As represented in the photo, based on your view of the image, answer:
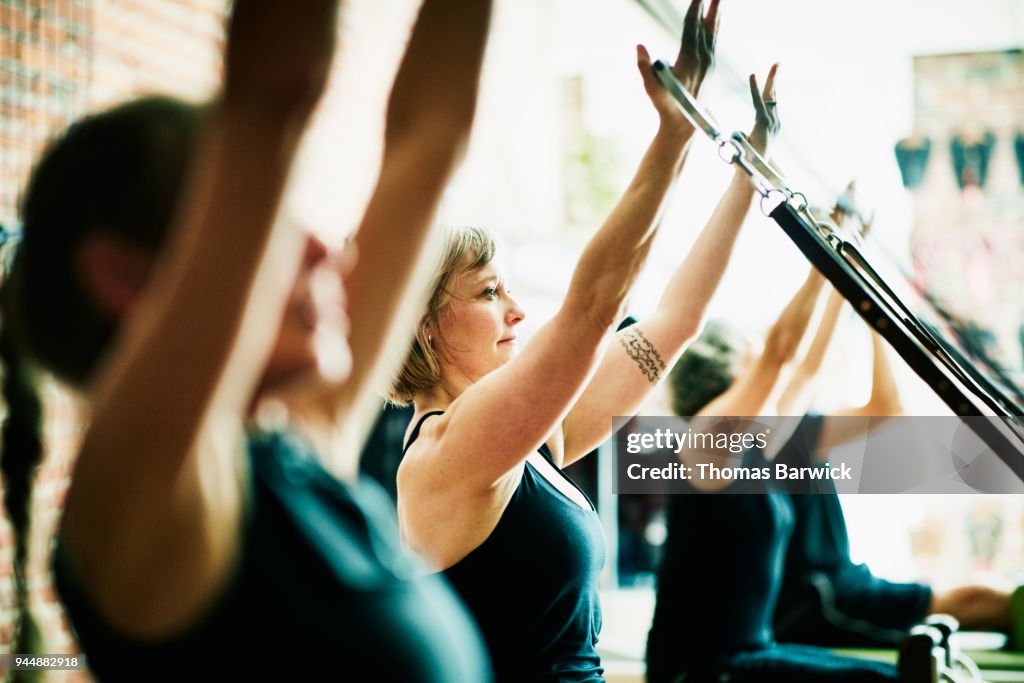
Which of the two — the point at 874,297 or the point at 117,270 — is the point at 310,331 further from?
the point at 874,297

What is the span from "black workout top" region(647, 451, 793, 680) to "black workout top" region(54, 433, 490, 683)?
5.19 ft

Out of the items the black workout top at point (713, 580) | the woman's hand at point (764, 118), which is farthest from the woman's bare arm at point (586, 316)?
the black workout top at point (713, 580)

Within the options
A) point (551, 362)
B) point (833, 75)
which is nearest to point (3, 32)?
point (551, 362)

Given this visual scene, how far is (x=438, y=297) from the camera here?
4.23ft

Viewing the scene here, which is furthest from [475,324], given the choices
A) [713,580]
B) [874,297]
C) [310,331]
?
[713,580]

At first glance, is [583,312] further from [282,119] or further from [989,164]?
[989,164]

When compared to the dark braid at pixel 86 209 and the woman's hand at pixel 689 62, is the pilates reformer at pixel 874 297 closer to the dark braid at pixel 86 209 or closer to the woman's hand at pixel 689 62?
the woman's hand at pixel 689 62

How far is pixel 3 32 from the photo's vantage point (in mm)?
1853

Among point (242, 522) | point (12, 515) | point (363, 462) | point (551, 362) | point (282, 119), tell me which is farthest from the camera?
point (363, 462)

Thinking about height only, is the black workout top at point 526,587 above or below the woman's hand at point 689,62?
below

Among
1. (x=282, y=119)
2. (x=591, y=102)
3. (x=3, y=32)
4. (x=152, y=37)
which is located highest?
(x=591, y=102)

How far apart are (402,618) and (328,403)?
0.24m

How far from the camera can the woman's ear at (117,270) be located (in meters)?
0.53

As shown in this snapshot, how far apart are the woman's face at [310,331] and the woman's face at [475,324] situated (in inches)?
27.5
